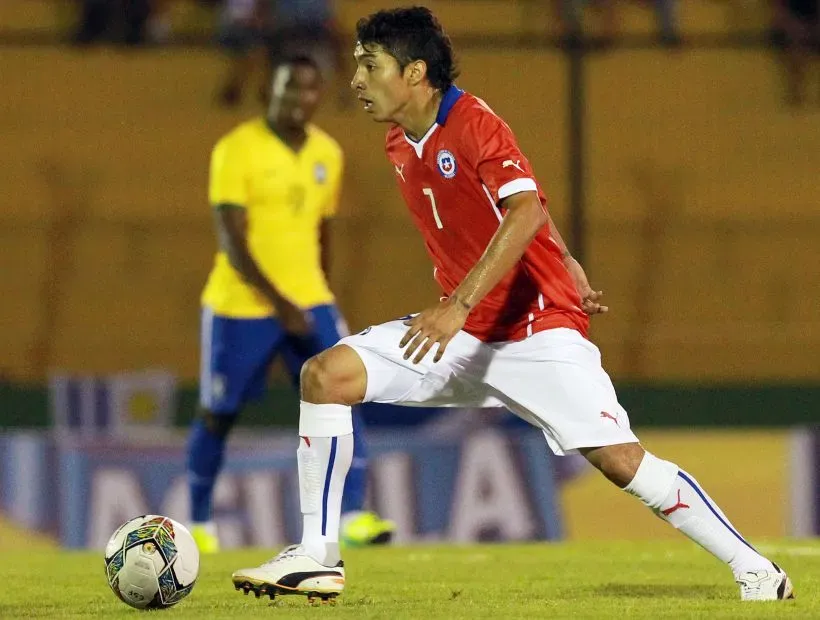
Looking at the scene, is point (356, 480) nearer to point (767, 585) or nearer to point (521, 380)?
point (521, 380)

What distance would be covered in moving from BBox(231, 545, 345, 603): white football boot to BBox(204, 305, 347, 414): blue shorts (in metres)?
3.08

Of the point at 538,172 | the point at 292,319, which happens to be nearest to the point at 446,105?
the point at 292,319

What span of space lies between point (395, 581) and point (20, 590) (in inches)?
52.3

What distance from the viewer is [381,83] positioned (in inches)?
211

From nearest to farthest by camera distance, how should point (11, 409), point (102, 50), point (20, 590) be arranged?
1. point (20, 590)
2. point (11, 409)
3. point (102, 50)

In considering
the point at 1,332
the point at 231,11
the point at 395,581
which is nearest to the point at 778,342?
the point at 231,11

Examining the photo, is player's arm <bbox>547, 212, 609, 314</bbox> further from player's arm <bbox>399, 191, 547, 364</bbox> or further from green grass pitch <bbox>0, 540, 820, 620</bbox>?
green grass pitch <bbox>0, 540, 820, 620</bbox>

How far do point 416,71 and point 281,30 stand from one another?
31.8 ft

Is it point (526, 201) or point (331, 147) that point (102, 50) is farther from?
point (526, 201)

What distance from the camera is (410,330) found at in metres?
4.91

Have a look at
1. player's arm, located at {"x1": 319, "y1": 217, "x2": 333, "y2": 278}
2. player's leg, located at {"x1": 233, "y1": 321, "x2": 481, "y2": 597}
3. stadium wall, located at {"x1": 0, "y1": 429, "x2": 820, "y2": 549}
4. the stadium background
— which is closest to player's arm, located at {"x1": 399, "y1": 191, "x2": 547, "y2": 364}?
player's leg, located at {"x1": 233, "y1": 321, "x2": 481, "y2": 597}

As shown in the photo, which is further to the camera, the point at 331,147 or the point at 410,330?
the point at 331,147

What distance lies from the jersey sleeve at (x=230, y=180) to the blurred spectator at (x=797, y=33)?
823 centimetres

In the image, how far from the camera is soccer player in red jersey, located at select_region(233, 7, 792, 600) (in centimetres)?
519
